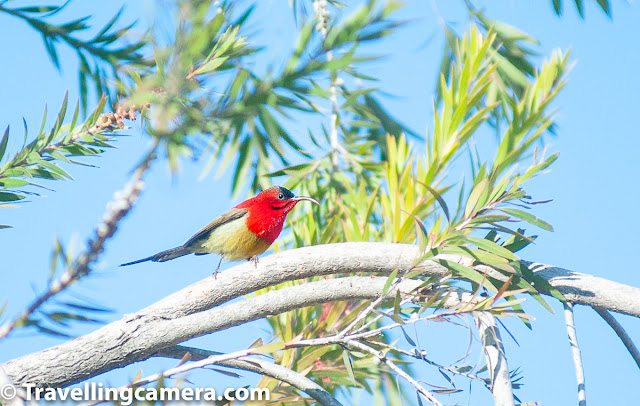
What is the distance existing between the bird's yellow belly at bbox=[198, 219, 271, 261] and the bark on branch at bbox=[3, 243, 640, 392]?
1329 millimetres

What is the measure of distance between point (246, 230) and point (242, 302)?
5.17 feet

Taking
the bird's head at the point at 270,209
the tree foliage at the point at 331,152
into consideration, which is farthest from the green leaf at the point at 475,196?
the bird's head at the point at 270,209

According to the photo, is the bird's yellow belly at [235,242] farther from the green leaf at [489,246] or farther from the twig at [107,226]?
the twig at [107,226]

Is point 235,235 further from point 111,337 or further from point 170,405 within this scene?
point 170,405

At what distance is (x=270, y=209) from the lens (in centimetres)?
426

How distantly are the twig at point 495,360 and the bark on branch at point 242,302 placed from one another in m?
0.30

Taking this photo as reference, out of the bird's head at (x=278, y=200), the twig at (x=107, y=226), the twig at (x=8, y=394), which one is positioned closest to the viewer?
the twig at (x=107, y=226)

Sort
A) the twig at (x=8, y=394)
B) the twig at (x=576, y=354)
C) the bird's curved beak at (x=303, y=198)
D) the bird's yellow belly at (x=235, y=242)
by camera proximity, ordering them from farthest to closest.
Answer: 1. the bird's yellow belly at (x=235, y=242)
2. the bird's curved beak at (x=303, y=198)
3. the twig at (x=576, y=354)
4. the twig at (x=8, y=394)

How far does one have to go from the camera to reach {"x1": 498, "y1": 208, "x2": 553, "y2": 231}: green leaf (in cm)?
238

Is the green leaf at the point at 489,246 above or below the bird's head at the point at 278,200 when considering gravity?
below

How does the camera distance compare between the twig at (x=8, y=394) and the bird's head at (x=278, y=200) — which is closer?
the twig at (x=8, y=394)

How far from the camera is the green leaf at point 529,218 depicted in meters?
2.38

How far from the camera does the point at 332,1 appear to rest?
11.6 ft

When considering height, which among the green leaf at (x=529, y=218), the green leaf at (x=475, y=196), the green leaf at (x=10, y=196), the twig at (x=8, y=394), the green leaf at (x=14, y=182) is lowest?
the twig at (x=8, y=394)
